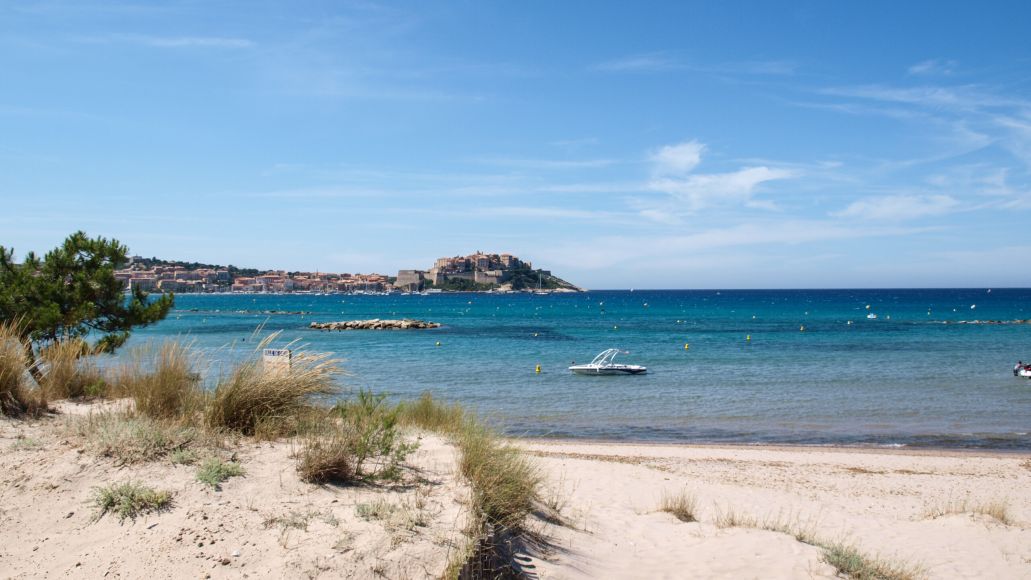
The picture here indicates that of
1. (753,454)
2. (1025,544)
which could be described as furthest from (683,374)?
(1025,544)

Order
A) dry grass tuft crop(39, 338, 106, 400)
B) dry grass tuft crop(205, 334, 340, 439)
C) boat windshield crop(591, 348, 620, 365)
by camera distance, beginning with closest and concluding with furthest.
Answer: dry grass tuft crop(205, 334, 340, 439) < dry grass tuft crop(39, 338, 106, 400) < boat windshield crop(591, 348, 620, 365)

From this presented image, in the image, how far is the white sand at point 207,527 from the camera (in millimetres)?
4277

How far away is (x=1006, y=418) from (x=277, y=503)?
21.5 metres

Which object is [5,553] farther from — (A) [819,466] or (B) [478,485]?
(A) [819,466]

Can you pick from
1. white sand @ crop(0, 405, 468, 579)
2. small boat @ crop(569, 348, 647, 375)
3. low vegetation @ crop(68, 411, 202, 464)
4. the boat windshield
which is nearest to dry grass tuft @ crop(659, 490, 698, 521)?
white sand @ crop(0, 405, 468, 579)

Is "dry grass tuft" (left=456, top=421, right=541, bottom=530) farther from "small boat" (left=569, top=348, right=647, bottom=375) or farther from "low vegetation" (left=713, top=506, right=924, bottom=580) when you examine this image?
"small boat" (left=569, top=348, right=647, bottom=375)

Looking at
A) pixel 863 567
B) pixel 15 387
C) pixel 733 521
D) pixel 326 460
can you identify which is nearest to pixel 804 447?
Answer: pixel 733 521

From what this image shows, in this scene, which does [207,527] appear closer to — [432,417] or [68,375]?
[432,417]

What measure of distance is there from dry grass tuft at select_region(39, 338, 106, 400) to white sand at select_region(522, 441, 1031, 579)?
6.36 metres

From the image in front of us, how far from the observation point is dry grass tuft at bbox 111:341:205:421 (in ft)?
21.8

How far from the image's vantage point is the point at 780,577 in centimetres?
577

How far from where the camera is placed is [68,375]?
28.8 feet

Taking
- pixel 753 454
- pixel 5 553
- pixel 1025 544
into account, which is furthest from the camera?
pixel 753 454

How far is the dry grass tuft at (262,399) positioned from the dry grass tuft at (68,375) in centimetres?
309
